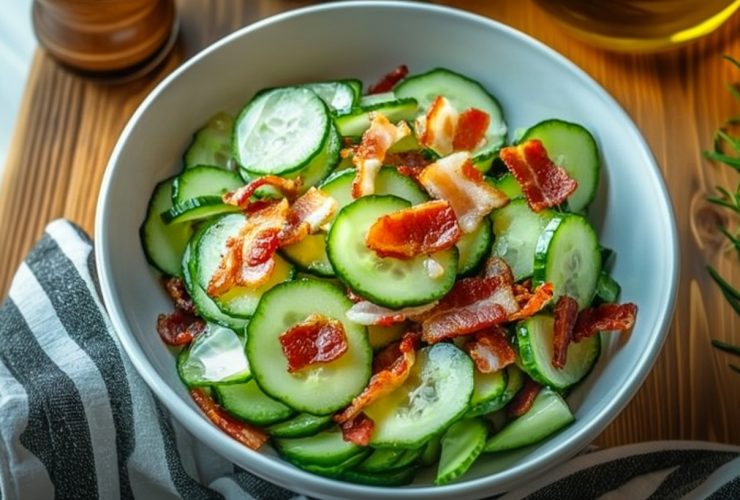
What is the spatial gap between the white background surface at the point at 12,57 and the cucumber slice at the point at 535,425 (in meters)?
1.27

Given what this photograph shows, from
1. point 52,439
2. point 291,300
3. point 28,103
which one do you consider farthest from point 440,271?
point 28,103

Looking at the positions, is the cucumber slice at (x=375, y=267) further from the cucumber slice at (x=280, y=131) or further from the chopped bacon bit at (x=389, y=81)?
the chopped bacon bit at (x=389, y=81)

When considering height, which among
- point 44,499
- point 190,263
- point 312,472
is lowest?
point 44,499

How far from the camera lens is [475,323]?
4.55ft

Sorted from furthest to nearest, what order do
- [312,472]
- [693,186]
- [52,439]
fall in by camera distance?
1. [693,186]
2. [52,439]
3. [312,472]

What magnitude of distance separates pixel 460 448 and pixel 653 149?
803 mm

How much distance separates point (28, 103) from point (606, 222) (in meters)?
1.07

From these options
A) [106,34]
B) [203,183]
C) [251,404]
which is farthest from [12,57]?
[251,404]

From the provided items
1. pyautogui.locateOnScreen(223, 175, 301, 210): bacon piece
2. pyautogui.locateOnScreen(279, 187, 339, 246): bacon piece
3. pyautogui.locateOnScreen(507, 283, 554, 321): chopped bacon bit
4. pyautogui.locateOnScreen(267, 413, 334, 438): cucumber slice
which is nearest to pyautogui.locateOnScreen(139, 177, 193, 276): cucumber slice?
pyautogui.locateOnScreen(223, 175, 301, 210): bacon piece

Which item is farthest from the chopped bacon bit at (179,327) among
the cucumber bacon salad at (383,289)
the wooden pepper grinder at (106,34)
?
the wooden pepper grinder at (106,34)

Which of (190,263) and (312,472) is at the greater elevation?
(190,263)

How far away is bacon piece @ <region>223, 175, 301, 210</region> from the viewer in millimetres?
1518

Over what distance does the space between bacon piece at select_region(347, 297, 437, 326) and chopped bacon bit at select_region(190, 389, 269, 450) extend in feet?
0.65

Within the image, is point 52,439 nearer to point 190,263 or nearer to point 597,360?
point 190,263
